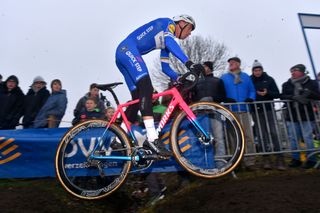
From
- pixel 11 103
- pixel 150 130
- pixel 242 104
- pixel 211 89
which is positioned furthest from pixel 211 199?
pixel 11 103

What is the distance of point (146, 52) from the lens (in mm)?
5238

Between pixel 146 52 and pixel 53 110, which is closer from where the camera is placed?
pixel 146 52

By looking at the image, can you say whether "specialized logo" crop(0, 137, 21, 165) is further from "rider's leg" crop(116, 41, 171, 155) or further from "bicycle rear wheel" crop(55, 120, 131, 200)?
"rider's leg" crop(116, 41, 171, 155)

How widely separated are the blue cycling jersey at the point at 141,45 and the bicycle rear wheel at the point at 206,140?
88cm

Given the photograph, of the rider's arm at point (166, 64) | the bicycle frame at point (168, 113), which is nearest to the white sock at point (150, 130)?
the bicycle frame at point (168, 113)

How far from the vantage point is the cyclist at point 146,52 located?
4922 mm

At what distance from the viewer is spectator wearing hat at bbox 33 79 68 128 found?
774 centimetres

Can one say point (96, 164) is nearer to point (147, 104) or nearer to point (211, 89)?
point (147, 104)

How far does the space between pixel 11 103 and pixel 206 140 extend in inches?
198

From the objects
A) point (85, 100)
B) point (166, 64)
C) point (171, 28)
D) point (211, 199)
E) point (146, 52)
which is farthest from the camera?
point (85, 100)

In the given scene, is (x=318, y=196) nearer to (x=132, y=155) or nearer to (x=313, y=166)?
(x=132, y=155)

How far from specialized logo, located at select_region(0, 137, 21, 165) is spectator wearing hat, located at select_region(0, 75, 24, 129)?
50.7 inches

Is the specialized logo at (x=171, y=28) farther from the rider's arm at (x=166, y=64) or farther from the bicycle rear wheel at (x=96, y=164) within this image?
the bicycle rear wheel at (x=96, y=164)

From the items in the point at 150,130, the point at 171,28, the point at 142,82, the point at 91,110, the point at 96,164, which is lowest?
the point at 96,164
